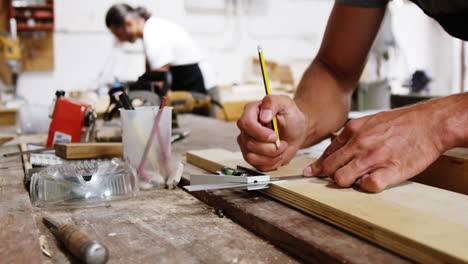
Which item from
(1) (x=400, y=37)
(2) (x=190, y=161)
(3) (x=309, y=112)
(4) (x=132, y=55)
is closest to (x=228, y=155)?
(2) (x=190, y=161)

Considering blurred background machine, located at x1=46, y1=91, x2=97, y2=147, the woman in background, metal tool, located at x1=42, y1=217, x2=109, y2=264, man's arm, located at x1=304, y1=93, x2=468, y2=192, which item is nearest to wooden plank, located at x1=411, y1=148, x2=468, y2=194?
man's arm, located at x1=304, y1=93, x2=468, y2=192

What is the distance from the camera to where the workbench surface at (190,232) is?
1.81ft

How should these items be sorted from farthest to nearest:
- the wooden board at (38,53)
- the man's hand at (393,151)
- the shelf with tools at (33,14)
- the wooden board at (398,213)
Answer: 1. the wooden board at (38,53)
2. the shelf with tools at (33,14)
3. the man's hand at (393,151)
4. the wooden board at (398,213)

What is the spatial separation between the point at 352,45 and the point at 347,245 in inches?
33.4

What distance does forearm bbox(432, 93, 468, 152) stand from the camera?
73 centimetres

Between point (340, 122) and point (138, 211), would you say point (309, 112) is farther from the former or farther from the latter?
point (138, 211)

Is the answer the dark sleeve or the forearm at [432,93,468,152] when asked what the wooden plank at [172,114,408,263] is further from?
the dark sleeve

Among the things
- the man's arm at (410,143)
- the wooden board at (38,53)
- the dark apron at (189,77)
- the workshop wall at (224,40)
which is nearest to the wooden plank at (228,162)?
the man's arm at (410,143)

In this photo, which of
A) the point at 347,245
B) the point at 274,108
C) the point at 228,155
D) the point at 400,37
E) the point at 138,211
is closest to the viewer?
the point at 347,245

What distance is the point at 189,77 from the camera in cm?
372

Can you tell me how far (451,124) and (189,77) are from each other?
10.2 feet

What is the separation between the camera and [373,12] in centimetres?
122

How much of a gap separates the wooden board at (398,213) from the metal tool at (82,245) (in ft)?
1.04

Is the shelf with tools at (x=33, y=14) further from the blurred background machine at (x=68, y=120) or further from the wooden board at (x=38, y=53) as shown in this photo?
the blurred background machine at (x=68, y=120)
